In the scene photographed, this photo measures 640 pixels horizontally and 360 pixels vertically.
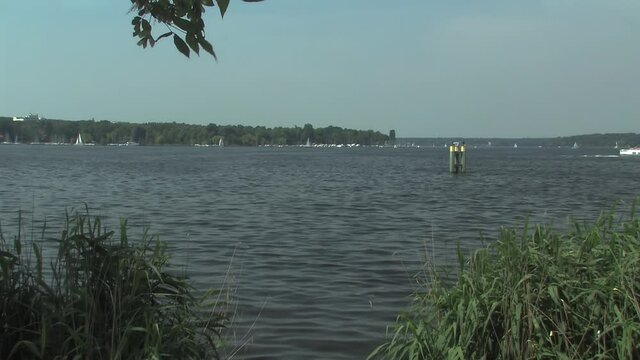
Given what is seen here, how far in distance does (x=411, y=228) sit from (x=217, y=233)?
5.95 meters

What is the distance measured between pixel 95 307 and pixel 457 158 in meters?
59.9

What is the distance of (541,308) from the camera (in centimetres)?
641

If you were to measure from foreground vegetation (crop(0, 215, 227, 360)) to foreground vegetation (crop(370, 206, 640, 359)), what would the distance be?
84.7 inches

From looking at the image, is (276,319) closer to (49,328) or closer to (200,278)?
(200,278)

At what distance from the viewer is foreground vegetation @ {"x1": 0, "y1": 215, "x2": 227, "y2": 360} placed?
562 centimetres

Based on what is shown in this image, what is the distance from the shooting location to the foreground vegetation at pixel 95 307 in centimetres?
562

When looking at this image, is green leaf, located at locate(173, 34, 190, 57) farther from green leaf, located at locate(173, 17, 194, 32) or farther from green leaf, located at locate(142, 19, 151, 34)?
green leaf, located at locate(142, 19, 151, 34)

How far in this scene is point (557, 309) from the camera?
6.31 meters

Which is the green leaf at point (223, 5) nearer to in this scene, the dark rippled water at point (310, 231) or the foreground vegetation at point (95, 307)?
the foreground vegetation at point (95, 307)

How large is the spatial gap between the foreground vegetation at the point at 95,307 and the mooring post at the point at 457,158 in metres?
57.7

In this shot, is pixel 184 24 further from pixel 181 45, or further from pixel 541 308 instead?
pixel 541 308

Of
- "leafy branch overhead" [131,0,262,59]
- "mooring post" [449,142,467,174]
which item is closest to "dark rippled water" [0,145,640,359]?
"leafy branch overhead" [131,0,262,59]

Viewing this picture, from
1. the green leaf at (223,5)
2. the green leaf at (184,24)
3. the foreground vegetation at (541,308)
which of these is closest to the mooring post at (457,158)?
the foreground vegetation at (541,308)

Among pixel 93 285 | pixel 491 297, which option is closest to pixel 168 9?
pixel 93 285
